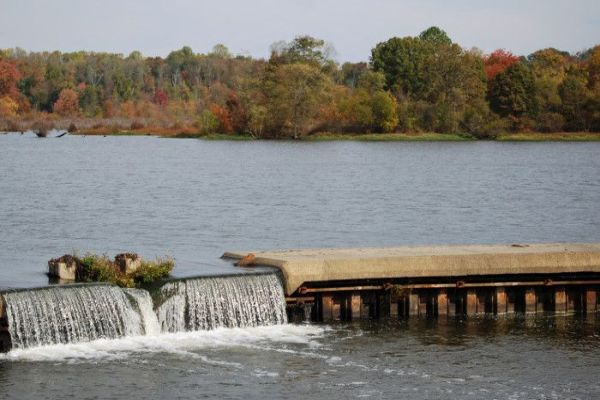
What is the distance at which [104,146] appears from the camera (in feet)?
533

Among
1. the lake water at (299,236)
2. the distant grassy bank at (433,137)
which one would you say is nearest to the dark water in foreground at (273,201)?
the lake water at (299,236)

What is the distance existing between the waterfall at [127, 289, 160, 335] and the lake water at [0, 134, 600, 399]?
0.38 m

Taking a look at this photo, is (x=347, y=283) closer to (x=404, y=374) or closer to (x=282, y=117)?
(x=404, y=374)

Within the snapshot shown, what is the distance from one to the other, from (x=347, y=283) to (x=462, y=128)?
137673 millimetres

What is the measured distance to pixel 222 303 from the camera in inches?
1389

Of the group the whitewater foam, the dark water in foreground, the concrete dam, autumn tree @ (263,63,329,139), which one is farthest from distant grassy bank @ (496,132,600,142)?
the whitewater foam

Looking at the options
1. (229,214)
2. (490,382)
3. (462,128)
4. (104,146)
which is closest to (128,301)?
(490,382)

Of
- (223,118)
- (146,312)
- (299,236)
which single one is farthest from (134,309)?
(223,118)

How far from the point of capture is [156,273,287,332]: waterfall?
114ft

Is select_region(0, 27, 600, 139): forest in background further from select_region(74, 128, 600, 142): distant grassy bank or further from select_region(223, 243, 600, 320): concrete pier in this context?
select_region(223, 243, 600, 320): concrete pier

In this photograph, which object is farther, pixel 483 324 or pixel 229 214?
pixel 229 214

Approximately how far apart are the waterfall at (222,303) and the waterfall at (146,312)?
9.7 inches

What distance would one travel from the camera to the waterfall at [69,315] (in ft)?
106

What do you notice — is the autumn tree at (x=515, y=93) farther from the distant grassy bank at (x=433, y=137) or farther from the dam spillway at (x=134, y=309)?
the dam spillway at (x=134, y=309)
